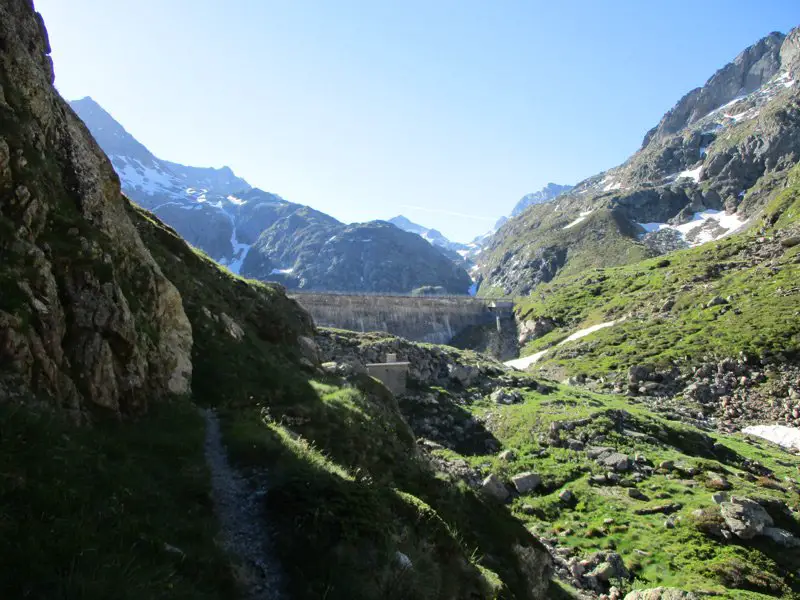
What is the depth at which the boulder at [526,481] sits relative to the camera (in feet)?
92.6

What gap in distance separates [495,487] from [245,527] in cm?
1867

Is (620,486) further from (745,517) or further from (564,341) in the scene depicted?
(564,341)

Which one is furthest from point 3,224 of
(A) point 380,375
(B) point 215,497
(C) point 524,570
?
(A) point 380,375

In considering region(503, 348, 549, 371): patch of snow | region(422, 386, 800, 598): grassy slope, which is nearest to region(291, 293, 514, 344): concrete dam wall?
region(503, 348, 549, 371): patch of snow

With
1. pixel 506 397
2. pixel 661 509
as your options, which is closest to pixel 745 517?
pixel 661 509

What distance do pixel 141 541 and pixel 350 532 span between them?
3.59 meters

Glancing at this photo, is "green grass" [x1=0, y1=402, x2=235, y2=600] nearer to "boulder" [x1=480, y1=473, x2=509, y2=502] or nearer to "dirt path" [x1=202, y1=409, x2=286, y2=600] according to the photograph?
"dirt path" [x1=202, y1=409, x2=286, y2=600]

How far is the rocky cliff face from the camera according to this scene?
387 inches

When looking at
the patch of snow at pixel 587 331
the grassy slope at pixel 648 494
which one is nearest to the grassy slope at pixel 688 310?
the patch of snow at pixel 587 331

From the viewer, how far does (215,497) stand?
1032 cm

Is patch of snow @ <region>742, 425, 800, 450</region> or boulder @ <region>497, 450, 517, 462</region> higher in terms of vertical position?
patch of snow @ <region>742, 425, 800, 450</region>

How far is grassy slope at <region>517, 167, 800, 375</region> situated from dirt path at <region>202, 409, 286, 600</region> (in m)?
59.4

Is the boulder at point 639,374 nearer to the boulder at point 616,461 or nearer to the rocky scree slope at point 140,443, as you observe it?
the boulder at point 616,461

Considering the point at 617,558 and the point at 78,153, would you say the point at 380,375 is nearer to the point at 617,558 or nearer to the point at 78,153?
the point at 617,558
